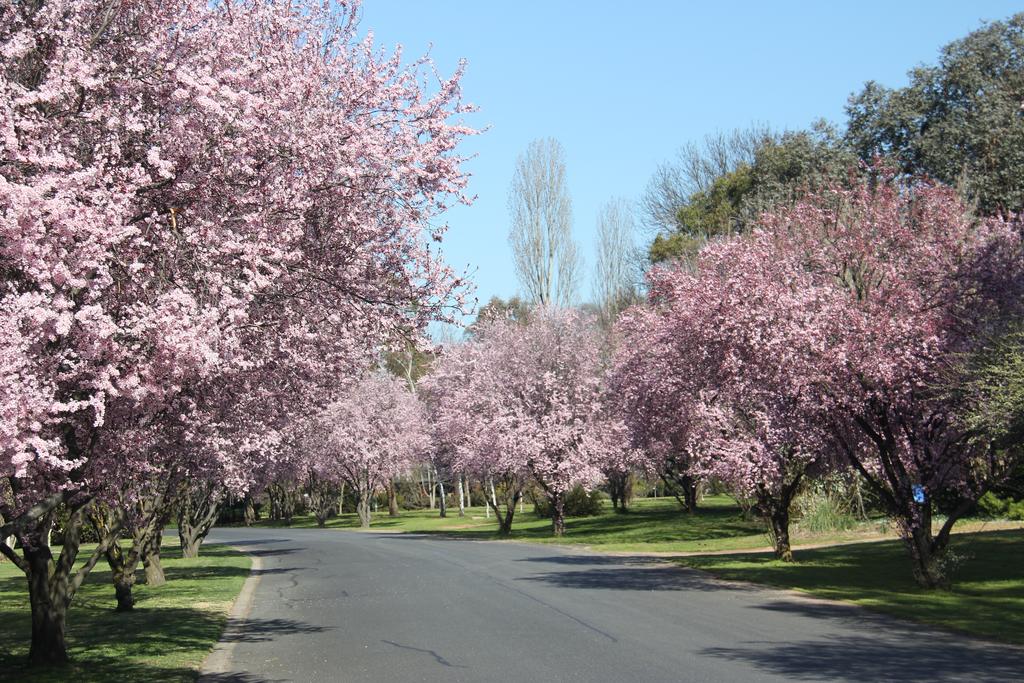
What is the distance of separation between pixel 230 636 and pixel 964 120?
34.3 meters

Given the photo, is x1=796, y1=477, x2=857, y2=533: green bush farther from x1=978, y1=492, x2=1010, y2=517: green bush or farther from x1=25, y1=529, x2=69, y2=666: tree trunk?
x1=25, y1=529, x2=69, y2=666: tree trunk

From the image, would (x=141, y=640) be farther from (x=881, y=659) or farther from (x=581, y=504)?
(x=581, y=504)

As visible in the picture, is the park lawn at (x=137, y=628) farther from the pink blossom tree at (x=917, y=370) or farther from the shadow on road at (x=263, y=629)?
the pink blossom tree at (x=917, y=370)

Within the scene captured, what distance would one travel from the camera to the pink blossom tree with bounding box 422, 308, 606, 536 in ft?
148

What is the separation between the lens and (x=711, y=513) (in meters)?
50.4

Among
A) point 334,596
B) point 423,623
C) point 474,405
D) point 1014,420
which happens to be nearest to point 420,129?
point 423,623

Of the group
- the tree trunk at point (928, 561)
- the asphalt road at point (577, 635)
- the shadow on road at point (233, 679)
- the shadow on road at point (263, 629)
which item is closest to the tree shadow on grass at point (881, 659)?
the asphalt road at point (577, 635)

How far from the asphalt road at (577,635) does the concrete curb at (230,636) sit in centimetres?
10

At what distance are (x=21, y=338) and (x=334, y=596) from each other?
15339 millimetres

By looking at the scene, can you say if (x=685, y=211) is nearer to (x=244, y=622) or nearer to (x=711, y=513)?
(x=711, y=513)

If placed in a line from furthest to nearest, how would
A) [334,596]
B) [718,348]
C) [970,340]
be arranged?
[718,348]
[334,596]
[970,340]

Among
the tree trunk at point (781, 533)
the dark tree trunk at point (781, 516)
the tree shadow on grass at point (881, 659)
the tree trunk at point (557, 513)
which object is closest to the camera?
the tree shadow on grass at point (881, 659)

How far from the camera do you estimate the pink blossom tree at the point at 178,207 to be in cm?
842

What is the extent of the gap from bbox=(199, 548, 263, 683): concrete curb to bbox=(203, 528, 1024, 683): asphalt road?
0.10 meters
